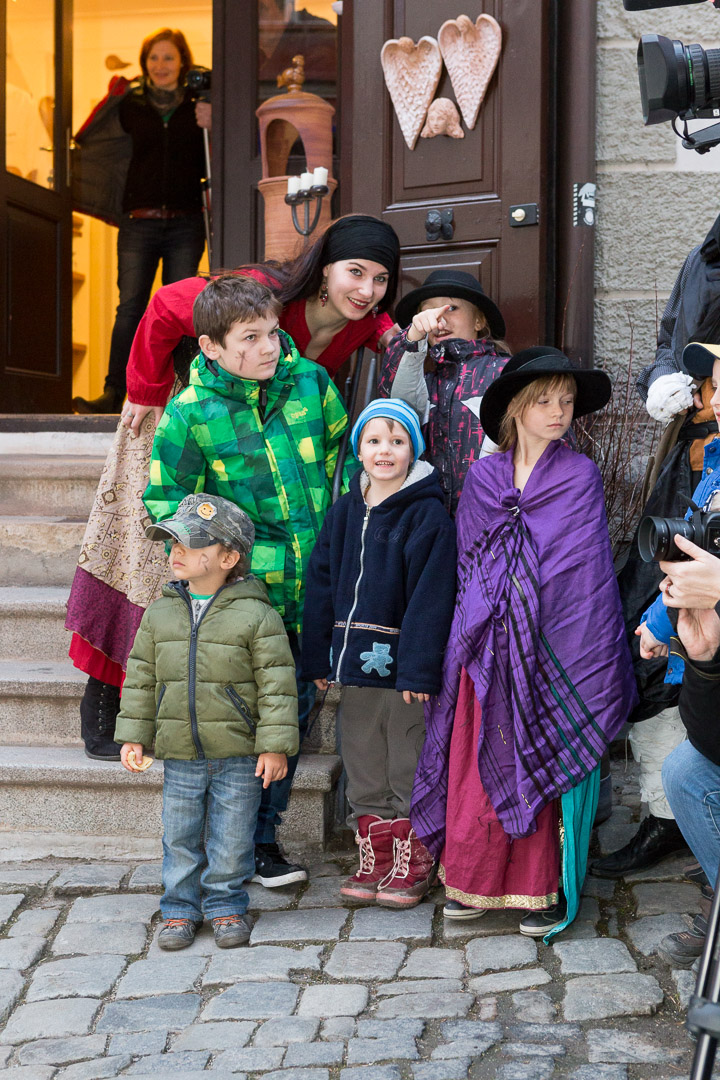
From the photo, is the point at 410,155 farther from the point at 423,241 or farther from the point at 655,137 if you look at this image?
the point at 655,137

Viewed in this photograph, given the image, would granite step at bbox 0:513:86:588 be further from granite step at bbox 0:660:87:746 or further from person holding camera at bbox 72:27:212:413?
person holding camera at bbox 72:27:212:413

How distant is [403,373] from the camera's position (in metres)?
3.26

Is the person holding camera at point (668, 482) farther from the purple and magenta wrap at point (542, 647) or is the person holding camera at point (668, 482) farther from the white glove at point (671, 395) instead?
the purple and magenta wrap at point (542, 647)

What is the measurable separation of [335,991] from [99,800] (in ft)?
3.89

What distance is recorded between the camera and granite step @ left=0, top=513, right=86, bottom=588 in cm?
442

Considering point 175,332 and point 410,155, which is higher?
point 410,155

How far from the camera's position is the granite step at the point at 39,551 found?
4.42 metres

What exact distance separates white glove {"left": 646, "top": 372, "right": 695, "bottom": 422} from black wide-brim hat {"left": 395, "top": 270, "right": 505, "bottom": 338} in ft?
2.04

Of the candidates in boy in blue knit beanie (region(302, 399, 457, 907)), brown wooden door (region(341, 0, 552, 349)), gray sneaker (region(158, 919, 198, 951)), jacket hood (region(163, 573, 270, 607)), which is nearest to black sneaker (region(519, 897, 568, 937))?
boy in blue knit beanie (region(302, 399, 457, 907))

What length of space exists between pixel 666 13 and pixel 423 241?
122cm

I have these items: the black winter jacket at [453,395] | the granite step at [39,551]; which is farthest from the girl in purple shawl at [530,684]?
the granite step at [39,551]

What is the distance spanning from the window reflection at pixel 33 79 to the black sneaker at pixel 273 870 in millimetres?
4598

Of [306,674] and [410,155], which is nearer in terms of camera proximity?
[306,674]

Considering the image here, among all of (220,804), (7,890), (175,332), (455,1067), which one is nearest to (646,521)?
(455,1067)
